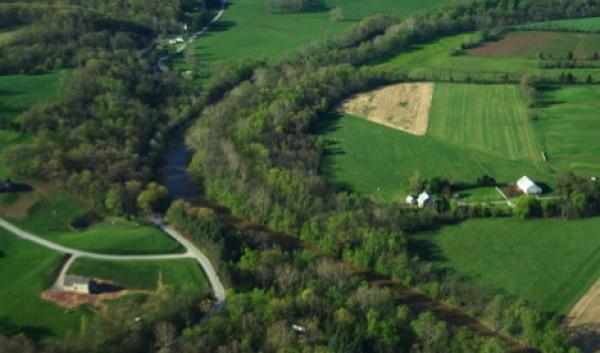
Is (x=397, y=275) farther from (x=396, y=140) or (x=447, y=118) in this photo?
(x=447, y=118)

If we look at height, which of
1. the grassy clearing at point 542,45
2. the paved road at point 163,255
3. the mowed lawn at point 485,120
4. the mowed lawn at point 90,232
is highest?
the grassy clearing at point 542,45

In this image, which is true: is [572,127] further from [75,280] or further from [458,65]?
[75,280]

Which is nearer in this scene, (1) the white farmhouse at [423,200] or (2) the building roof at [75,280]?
(2) the building roof at [75,280]

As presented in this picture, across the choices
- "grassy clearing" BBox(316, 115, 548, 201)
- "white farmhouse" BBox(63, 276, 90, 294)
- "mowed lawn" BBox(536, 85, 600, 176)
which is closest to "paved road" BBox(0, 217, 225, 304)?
"white farmhouse" BBox(63, 276, 90, 294)

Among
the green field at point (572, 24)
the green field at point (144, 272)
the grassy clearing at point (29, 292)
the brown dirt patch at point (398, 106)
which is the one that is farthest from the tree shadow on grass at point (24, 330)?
the green field at point (572, 24)

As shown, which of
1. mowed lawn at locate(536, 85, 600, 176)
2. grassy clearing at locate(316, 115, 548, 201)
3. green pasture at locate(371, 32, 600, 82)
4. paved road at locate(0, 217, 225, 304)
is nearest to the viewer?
paved road at locate(0, 217, 225, 304)

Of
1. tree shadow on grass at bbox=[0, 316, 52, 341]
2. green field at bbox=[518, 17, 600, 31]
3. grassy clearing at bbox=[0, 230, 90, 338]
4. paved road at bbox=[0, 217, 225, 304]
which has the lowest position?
tree shadow on grass at bbox=[0, 316, 52, 341]

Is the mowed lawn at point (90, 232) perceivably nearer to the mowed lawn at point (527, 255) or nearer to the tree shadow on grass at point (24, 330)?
the tree shadow on grass at point (24, 330)

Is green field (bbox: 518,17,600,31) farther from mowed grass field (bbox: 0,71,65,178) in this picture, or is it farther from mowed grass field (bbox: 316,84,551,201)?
mowed grass field (bbox: 0,71,65,178)
